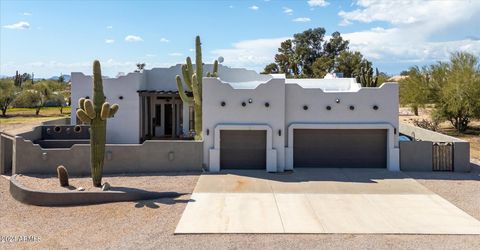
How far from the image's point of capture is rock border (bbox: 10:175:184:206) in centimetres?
1398

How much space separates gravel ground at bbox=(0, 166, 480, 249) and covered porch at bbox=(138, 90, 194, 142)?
11650mm

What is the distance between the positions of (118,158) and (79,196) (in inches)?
171

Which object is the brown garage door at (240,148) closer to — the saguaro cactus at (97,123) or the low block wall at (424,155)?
the saguaro cactus at (97,123)

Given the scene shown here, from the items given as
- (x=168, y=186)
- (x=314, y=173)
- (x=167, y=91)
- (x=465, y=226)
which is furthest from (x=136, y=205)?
(x=167, y=91)

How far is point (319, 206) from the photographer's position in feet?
44.4

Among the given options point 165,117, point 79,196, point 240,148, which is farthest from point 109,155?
point 165,117

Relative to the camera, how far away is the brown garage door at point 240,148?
1944 centimetres

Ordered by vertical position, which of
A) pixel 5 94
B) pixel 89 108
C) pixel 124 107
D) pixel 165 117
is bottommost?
pixel 165 117

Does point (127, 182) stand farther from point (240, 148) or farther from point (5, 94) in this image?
point (5, 94)

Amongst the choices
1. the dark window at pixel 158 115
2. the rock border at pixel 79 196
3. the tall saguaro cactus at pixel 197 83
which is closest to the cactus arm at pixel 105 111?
the rock border at pixel 79 196

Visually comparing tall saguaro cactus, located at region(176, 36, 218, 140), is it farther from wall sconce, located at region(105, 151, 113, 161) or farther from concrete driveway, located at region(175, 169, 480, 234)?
wall sconce, located at region(105, 151, 113, 161)

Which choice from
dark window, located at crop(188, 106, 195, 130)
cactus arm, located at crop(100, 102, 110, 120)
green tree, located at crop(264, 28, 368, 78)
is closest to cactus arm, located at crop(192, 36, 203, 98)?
dark window, located at crop(188, 106, 195, 130)

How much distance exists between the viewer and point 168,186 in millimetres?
15891

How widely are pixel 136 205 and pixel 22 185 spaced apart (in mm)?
4923
